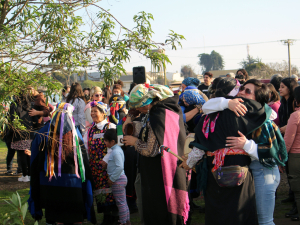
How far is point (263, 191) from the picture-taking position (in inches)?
117

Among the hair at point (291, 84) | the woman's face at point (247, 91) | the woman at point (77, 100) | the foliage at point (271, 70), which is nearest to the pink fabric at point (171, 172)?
the woman's face at point (247, 91)

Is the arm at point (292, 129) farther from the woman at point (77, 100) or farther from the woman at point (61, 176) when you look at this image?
the woman at point (77, 100)

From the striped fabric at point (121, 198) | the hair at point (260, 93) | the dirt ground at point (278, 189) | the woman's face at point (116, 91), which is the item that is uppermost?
the woman's face at point (116, 91)

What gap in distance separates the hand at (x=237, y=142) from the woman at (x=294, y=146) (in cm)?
160

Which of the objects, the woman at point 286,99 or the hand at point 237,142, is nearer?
the hand at point 237,142

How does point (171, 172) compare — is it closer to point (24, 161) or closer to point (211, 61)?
point (24, 161)

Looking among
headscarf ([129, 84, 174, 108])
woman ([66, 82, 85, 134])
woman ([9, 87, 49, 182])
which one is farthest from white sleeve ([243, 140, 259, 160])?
woman ([9, 87, 49, 182])

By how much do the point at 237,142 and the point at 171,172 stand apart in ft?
3.28

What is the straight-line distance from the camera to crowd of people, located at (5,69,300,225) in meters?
2.89

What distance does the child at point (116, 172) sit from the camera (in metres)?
4.59

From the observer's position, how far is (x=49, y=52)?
356 cm

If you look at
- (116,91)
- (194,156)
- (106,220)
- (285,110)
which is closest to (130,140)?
(194,156)

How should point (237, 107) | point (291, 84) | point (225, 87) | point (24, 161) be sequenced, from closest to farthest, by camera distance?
point (237, 107), point (225, 87), point (291, 84), point (24, 161)

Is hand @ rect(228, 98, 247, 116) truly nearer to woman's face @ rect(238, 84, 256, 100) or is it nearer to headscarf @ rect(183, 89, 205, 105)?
woman's face @ rect(238, 84, 256, 100)
